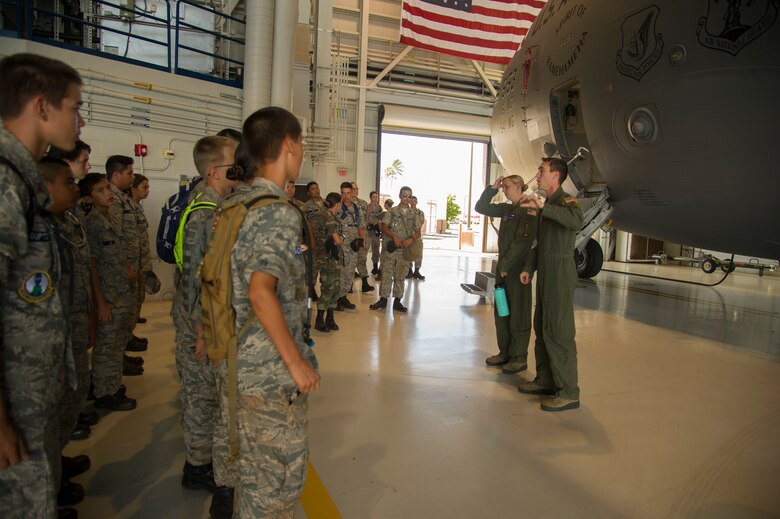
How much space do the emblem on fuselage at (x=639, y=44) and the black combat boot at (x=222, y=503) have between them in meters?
4.75

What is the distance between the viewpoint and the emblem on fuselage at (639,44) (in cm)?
433

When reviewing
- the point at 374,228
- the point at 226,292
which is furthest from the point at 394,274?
the point at 226,292

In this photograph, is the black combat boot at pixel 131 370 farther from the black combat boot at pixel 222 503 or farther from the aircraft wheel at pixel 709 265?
the aircraft wheel at pixel 709 265

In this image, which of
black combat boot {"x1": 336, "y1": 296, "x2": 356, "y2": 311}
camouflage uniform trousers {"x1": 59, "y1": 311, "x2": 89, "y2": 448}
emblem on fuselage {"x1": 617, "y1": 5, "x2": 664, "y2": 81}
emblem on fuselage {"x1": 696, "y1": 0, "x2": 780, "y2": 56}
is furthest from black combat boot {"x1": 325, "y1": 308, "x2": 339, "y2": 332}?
emblem on fuselage {"x1": 696, "y1": 0, "x2": 780, "y2": 56}

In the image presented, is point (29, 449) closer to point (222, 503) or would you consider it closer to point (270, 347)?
point (270, 347)

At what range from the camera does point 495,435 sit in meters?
3.15

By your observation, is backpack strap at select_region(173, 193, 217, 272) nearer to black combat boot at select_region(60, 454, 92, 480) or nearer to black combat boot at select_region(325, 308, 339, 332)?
black combat boot at select_region(60, 454, 92, 480)

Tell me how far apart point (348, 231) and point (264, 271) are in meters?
5.79

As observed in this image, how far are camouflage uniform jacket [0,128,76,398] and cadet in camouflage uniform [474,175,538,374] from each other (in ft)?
11.5

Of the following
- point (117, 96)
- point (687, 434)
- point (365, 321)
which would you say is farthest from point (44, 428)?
point (117, 96)

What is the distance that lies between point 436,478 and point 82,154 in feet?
9.35

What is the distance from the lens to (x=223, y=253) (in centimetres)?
165

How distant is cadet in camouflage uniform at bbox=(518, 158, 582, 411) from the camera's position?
3559mm

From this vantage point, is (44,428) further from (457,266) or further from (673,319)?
(457,266)
